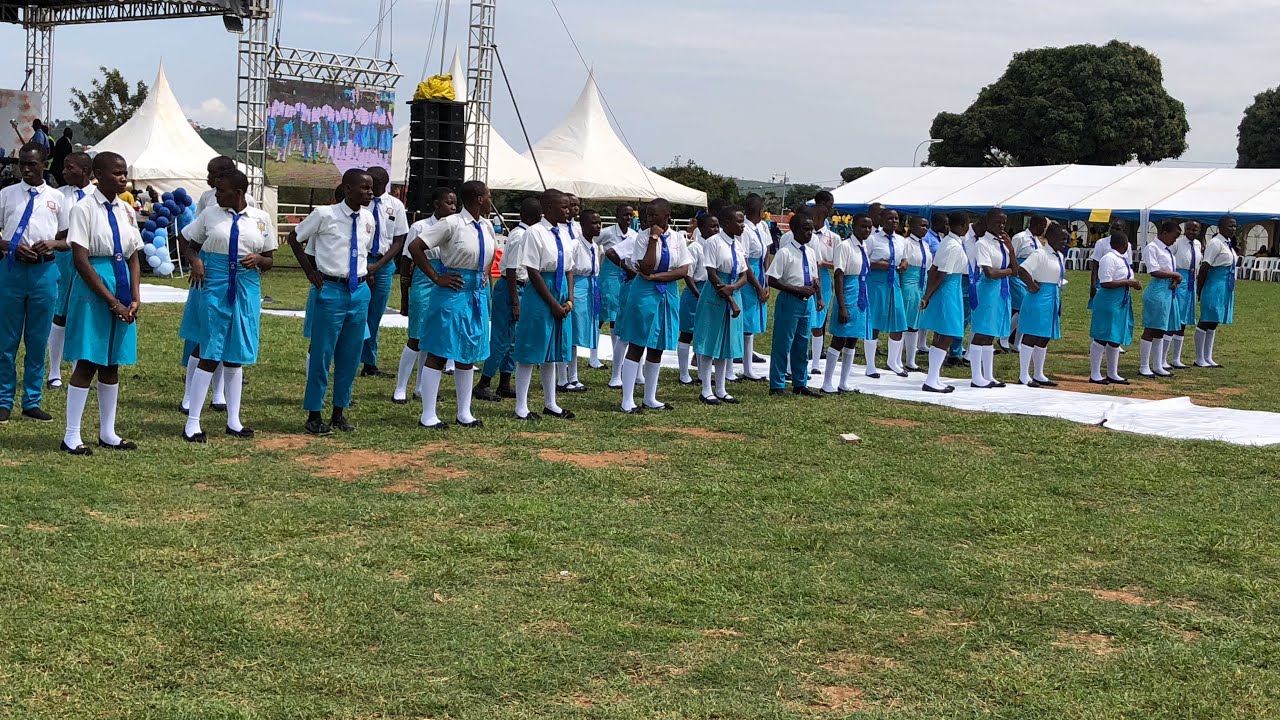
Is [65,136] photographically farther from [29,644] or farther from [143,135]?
[29,644]

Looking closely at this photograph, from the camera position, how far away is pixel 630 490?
7.59 metres

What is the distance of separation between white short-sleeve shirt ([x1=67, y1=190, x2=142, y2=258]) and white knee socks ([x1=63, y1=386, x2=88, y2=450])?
2.70 feet

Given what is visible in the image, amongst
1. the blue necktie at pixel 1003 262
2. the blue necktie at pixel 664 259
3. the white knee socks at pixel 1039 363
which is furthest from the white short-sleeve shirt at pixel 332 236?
the white knee socks at pixel 1039 363

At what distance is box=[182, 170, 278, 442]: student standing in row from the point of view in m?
8.35

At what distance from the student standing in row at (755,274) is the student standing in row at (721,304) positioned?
1029mm

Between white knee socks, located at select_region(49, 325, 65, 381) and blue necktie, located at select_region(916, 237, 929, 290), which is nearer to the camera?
white knee socks, located at select_region(49, 325, 65, 381)

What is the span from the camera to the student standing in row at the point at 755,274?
12977 millimetres

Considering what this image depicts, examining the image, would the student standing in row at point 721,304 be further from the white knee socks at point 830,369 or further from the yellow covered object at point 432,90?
the yellow covered object at point 432,90

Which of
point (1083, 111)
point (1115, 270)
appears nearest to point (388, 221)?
point (1115, 270)

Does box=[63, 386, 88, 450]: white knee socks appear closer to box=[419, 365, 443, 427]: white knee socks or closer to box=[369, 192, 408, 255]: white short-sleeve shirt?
box=[419, 365, 443, 427]: white knee socks

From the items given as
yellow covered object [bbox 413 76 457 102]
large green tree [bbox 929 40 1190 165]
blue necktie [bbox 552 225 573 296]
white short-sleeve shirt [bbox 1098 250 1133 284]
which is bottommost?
blue necktie [bbox 552 225 573 296]

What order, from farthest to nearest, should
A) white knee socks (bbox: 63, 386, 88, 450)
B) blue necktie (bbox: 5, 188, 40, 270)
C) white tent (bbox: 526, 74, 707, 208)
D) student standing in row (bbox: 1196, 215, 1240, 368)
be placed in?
white tent (bbox: 526, 74, 707, 208) < student standing in row (bbox: 1196, 215, 1240, 368) < blue necktie (bbox: 5, 188, 40, 270) < white knee socks (bbox: 63, 386, 88, 450)

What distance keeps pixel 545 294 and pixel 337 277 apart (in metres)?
1.65

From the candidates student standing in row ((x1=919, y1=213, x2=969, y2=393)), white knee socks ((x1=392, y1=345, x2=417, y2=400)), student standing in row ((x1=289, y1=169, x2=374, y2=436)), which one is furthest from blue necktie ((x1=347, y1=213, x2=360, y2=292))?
student standing in row ((x1=919, y1=213, x2=969, y2=393))
